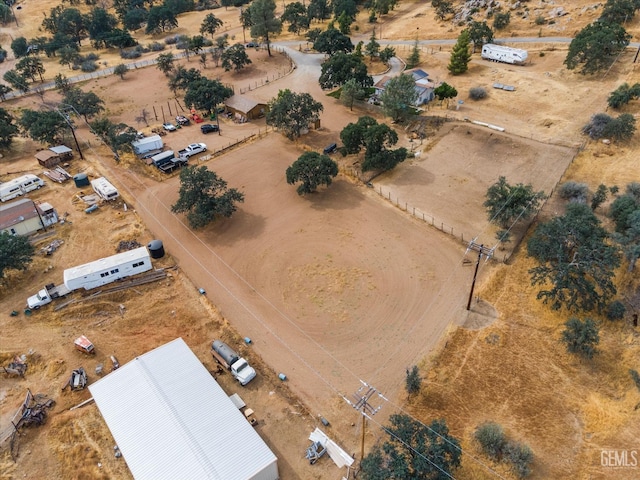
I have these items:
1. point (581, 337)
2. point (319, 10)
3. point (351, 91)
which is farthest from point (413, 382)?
point (319, 10)

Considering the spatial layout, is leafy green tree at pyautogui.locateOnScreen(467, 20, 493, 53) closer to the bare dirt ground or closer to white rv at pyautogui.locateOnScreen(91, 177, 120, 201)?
the bare dirt ground

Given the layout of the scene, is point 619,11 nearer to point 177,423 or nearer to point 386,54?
point 386,54

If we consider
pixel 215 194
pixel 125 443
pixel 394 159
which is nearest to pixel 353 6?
pixel 394 159

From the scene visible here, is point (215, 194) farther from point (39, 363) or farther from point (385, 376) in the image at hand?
point (385, 376)

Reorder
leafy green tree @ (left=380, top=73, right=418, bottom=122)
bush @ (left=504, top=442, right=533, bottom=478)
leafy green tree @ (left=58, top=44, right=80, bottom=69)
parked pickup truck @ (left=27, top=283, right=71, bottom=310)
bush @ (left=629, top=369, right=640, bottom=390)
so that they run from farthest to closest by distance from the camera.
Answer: leafy green tree @ (left=58, top=44, right=80, bottom=69), leafy green tree @ (left=380, top=73, right=418, bottom=122), parked pickup truck @ (left=27, top=283, right=71, bottom=310), bush @ (left=629, top=369, right=640, bottom=390), bush @ (left=504, top=442, right=533, bottom=478)

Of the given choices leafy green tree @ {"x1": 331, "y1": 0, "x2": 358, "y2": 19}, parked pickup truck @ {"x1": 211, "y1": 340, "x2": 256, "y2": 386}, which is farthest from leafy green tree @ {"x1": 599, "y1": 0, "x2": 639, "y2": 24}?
parked pickup truck @ {"x1": 211, "y1": 340, "x2": 256, "y2": 386}

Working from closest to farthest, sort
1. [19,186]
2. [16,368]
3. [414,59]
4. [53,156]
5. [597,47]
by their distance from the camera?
[16,368], [19,186], [53,156], [597,47], [414,59]
